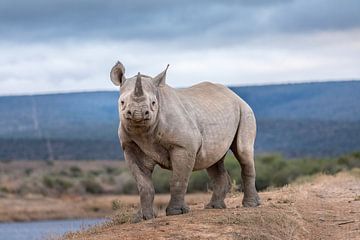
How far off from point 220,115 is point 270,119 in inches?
3703

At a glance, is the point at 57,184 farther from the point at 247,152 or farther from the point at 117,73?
the point at 117,73

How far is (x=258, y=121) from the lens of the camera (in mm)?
106688

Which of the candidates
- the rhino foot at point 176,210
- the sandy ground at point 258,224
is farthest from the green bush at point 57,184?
the rhino foot at point 176,210

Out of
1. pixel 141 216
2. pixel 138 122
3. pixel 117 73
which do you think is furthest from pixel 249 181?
pixel 138 122

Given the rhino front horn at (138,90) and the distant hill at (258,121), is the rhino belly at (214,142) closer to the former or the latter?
the rhino front horn at (138,90)

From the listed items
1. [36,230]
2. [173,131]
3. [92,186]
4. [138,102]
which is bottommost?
[92,186]

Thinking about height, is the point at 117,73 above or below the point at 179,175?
above

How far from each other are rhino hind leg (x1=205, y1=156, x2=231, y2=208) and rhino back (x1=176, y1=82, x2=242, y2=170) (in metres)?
0.67

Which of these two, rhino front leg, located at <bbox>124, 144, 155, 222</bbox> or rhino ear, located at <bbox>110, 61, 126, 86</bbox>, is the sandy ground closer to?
rhino front leg, located at <bbox>124, 144, 155, 222</bbox>

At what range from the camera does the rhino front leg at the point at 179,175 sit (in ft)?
45.4

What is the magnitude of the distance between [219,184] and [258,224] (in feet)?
6.86

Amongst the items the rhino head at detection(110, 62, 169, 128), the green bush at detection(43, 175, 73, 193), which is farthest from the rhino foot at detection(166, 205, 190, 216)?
the green bush at detection(43, 175, 73, 193)

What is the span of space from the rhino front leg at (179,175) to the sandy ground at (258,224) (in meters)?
0.23

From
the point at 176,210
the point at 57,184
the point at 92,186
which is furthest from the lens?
the point at 92,186
